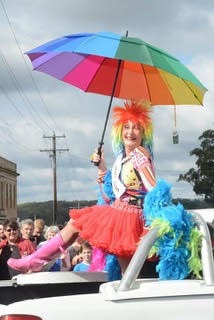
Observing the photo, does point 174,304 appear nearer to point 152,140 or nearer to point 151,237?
point 151,237

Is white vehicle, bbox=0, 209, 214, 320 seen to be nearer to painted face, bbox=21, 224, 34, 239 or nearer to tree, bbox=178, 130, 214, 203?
painted face, bbox=21, 224, 34, 239

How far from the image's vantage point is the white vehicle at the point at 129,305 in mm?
2957

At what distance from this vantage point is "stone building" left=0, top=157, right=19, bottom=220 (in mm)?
84488

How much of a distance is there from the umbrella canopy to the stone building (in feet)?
244

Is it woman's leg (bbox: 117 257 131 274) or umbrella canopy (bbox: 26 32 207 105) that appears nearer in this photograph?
woman's leg (bbox: 117 257 131 274)

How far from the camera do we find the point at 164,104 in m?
5.31

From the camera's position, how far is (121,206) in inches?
184

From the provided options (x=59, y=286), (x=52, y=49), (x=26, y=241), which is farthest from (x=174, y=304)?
(x=26, y=241)

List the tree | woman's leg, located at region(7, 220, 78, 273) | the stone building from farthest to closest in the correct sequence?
the stone building < the tree < woman's leg, located at region(7, 220, 78, 273)

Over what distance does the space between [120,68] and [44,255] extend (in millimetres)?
1656

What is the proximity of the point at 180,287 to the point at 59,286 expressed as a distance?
4.34ft

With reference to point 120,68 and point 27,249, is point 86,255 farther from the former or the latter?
point 120,68

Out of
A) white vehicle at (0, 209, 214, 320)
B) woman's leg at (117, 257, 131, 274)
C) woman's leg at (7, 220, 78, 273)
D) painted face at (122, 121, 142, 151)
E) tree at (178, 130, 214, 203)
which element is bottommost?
white vehicle at (0, 209, 214, 320)

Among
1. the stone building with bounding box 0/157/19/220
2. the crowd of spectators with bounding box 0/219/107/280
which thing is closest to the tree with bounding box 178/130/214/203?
the stone building with bounding box 0/157/19/220
